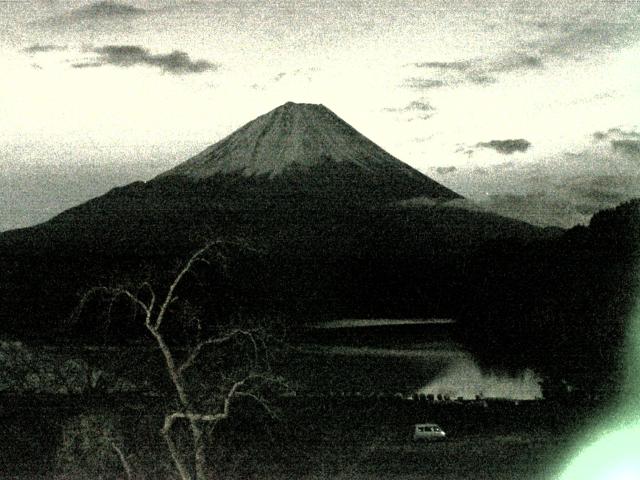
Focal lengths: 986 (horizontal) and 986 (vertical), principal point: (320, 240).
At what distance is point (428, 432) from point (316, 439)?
2.53 m

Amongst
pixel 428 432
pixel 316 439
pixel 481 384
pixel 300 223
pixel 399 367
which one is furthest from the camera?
pixel 300 223

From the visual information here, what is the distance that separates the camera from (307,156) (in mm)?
134000

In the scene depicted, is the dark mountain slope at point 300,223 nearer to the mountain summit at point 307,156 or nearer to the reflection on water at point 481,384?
the mountain summit at point 307,156

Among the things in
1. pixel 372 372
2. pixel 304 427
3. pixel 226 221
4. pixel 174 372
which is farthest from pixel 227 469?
pixel 226 221

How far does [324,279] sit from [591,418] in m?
65.2

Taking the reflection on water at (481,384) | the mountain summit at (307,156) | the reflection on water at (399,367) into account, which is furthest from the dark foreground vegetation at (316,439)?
the mountain summit at (307,156)

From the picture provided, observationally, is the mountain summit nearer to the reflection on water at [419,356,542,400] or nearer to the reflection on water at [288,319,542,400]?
the reflection on water at [288,319,542,400]

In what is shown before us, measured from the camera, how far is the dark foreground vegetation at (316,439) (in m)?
17.5

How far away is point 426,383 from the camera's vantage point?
35281 mm

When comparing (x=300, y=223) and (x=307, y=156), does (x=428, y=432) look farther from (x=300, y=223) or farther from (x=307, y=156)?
(x=307, y=156)

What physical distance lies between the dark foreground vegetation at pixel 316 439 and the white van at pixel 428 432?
0.20 metres

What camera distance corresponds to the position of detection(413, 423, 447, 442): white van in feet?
70.7

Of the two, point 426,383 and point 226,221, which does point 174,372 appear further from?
point 226,221

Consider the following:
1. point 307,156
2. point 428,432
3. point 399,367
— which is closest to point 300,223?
point 307,156
